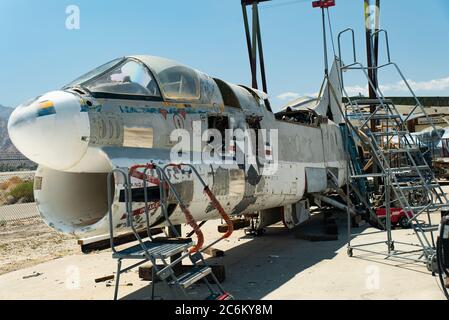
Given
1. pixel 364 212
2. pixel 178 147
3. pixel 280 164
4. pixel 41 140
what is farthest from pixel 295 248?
pixel 41 140

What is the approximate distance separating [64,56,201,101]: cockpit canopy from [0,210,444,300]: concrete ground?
2.72 metres

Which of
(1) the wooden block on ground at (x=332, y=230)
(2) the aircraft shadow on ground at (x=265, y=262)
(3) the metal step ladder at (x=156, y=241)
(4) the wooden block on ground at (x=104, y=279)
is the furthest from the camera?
(1) the wooden block on ground at (x=332, y=230)

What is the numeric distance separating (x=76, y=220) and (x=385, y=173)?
4.99m

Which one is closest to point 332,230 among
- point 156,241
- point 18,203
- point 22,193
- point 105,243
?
point 105,243

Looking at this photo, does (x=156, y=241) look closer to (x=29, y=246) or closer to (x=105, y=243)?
(x=105, y=243)

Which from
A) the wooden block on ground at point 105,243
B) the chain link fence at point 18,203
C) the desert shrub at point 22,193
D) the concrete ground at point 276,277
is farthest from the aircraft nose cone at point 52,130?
the desert shrub at point 22,193

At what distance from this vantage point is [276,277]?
6832 millimetres

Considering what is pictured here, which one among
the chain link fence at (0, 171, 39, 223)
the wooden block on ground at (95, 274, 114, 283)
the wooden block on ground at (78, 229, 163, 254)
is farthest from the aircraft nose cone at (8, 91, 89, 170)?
the chain link fence at (0, 171, 39, 223)

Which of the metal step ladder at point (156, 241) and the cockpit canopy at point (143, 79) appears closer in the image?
the metal step ladder at point (156, 241)

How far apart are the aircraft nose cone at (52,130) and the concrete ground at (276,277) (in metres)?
2.28

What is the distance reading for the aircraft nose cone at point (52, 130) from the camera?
4.80 meters

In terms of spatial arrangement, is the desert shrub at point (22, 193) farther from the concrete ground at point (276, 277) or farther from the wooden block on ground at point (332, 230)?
the wooden block on ground at point (332, 230)

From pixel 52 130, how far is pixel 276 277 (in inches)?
152

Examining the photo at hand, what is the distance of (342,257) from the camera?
26.3ft
